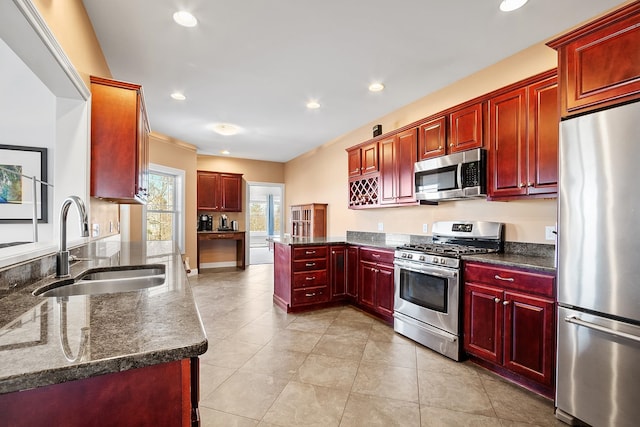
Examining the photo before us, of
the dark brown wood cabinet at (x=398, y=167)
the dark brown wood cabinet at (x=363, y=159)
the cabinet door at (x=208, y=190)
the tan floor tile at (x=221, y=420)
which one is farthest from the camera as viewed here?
the cabinet door at (x=208, y=190)

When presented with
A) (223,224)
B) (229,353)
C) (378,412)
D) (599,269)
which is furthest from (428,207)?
(223,224)

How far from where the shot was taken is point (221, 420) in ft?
5.99

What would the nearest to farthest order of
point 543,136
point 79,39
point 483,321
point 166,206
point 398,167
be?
point 79,39 → point 543,136 → point 483,321 → point 398,167 → point 166,206

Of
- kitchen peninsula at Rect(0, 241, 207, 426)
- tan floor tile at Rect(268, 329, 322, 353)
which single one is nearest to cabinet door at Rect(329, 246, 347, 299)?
tan floor tile at Rect(268, 329, 322, 353)

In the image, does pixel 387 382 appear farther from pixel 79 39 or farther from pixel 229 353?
pixel 79 39

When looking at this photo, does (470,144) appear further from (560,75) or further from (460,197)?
(560,75)

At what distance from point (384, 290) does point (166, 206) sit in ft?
15.2

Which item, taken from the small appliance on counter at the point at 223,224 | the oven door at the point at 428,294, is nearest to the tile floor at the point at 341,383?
the oven door at the point at 428,294

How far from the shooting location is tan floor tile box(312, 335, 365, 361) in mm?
2697

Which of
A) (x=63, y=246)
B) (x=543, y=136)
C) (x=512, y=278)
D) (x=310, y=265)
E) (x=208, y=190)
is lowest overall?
(x=310, y=265)

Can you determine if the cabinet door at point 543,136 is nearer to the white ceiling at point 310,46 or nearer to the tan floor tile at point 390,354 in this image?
the white ceiling at point 310,46

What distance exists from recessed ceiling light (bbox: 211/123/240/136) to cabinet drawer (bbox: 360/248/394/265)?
2.92 m

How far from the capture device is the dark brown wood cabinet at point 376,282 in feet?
11.3

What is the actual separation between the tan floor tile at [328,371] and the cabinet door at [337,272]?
4.80 ft
